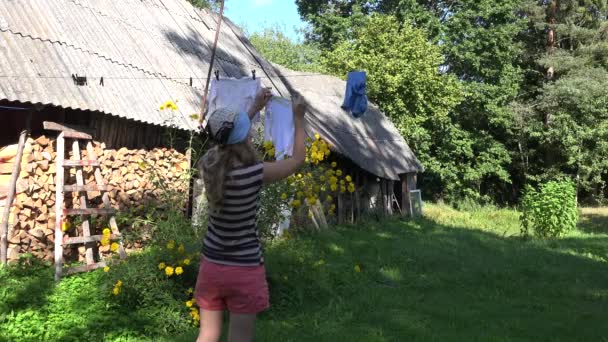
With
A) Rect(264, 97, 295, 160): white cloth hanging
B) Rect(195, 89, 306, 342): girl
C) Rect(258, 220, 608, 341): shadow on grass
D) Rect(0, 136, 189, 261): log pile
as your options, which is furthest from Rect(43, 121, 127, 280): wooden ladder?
Rect(195, 89, 306, 342): girl

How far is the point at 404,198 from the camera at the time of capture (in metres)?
21.3

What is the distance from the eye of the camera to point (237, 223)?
2.86 meters

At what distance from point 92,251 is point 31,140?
159 centimetres

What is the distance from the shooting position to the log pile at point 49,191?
22.6 feet

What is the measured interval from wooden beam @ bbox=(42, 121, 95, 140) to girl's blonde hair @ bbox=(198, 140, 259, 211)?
5061mm

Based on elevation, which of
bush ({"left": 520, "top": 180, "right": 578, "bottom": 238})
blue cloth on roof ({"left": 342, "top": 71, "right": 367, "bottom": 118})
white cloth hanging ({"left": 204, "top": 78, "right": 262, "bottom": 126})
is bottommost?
bush ({"left": 520, "top": 180, "right": 578, "bottom": 238})

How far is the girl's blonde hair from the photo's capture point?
9.14ft

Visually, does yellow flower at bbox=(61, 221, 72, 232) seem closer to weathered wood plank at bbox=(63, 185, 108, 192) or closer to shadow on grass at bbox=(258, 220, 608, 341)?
weathered wood plank at bbox=(63, 185, 108, 192)

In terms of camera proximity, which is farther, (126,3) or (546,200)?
(546,200)

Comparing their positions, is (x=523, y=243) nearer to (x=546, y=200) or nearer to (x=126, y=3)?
(x=546, y=200)

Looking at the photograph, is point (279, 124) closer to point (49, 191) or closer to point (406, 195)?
point (49, 191)

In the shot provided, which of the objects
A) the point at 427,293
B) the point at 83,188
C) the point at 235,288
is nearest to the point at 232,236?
the point at 235,288

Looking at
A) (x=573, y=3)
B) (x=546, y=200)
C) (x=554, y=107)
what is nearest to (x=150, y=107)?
(x=546, y=200)

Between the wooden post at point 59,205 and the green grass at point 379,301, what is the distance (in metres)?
0.20
